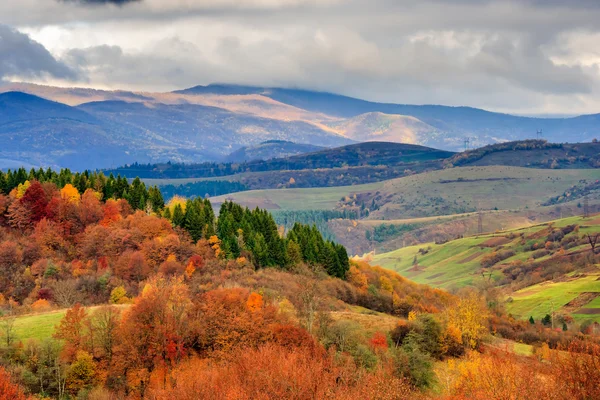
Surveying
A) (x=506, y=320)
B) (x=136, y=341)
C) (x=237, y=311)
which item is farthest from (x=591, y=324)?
(x=136, y=341)

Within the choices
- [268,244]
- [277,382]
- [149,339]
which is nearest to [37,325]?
[149,339]

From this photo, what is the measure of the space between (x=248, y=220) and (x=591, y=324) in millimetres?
93948

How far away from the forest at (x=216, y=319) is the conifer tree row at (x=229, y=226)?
14.4 inches

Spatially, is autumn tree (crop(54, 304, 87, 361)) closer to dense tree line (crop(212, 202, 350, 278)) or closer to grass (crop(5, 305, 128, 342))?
grass (crop(5, 305, 128, 342))

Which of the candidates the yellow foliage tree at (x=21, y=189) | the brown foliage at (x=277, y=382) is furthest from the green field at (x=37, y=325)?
the yellow foliage tree at (x=21, y=189)

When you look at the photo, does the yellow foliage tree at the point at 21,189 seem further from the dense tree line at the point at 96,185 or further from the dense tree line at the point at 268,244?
the dense tree line at the point at 268,244

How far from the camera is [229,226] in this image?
146500 millimetres

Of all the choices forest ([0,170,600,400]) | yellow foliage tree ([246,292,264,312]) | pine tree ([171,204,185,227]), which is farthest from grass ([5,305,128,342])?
pine tree ([171,204,185,227])

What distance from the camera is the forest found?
68.3 metres

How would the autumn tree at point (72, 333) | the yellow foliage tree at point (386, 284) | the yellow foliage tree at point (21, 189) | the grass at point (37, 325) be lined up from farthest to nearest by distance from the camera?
the yellow foliage tree at point (386, 284), the yellow foliage tree at point (21, 189), the grass at point (37, 325), the autumn tree at point (72, 333)

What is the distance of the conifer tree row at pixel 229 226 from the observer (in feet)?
475

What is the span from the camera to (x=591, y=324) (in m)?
178

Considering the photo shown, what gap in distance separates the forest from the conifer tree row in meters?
0.37

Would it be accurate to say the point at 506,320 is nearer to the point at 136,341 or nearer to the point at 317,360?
the point at 317,360
